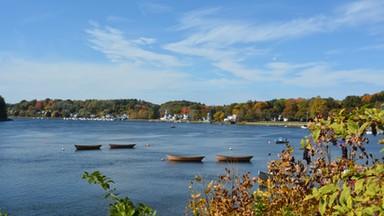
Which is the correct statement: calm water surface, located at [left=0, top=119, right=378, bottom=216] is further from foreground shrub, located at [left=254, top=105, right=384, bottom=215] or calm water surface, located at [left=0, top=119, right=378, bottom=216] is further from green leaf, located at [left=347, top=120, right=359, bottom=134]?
green leaf, located at [left=347, top=120, right=359, bottom=134]

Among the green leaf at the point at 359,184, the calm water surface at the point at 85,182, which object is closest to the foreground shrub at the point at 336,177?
the green leaf at the point at 359,184

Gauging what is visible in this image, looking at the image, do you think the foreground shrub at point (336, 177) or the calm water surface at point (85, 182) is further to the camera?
the calm water surface at point (85, 182)

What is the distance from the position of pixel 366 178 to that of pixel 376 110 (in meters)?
0.57

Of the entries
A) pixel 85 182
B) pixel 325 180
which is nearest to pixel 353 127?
pixel 325 180

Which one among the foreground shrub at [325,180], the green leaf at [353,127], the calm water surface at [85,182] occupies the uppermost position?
the green leaf at [353,127]

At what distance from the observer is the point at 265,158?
195 feet

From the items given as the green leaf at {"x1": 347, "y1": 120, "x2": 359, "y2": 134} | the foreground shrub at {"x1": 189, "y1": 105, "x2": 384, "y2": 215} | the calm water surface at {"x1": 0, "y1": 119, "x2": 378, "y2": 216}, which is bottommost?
the calm water surface at {"x1": 0, "y1": 119, "x2": 378, "y2": 216}

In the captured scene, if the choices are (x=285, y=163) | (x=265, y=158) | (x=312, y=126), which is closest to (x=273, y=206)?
(x=285, y=163)

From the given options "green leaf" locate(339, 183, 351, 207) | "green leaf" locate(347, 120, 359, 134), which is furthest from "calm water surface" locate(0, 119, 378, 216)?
"green leaf" locate(339, 183, 351, 207)

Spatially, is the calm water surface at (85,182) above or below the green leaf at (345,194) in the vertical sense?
below

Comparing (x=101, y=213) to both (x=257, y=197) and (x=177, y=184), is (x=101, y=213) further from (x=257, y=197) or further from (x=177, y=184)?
(x=257, y=197)

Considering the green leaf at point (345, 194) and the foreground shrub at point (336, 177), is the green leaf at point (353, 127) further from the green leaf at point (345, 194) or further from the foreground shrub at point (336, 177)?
the green leaf at point (345, 194)

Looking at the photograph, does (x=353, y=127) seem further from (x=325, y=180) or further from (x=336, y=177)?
(x=325, y=180)

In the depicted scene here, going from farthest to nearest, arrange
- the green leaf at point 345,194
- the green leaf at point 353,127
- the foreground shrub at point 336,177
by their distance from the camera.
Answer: the green leaf at point 353,127, the foreground shrub at point 336,177, the green leaf at point 345,194
